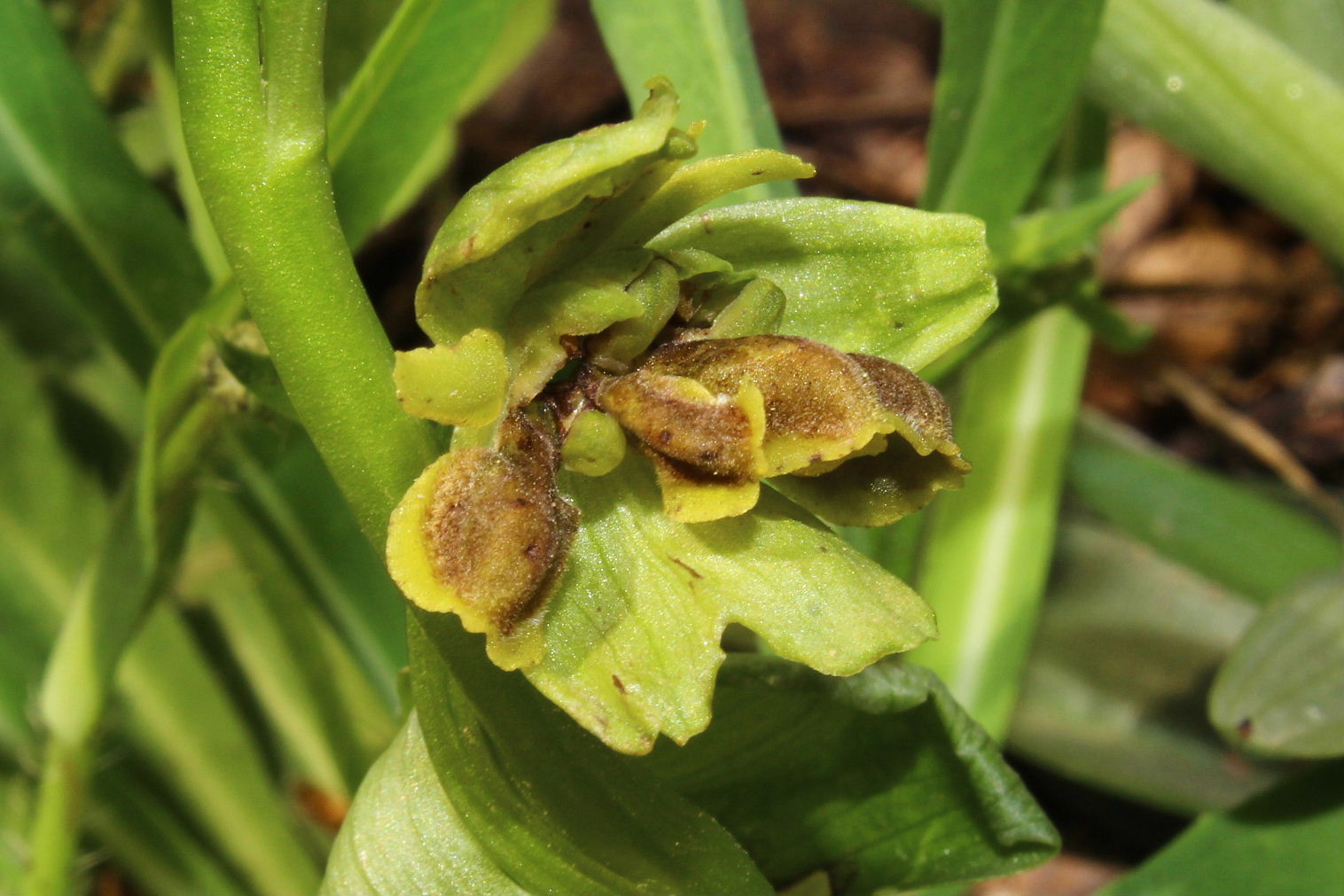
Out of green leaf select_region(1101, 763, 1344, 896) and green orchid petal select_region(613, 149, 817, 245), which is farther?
green leaf select_region(1101, 763, 1344, 896)

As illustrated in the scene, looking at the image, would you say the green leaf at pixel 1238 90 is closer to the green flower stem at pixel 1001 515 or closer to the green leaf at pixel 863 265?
the green flower stem at pixel 1001 515

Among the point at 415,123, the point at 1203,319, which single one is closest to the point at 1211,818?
the point at 415,123

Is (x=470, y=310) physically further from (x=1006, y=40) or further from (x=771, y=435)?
(x=1006, y=40)

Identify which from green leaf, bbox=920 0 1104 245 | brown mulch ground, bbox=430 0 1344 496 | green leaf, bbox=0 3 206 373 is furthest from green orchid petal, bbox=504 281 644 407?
brown mulch ground, bbox=430 0 1344 496

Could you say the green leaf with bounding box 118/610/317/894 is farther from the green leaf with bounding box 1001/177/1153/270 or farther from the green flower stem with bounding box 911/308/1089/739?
the green leaf with bounding box 1001/177/1153/270

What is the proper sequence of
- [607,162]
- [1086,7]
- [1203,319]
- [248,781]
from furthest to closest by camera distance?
[1203,319], [248,781], [1086,7], [607,162]

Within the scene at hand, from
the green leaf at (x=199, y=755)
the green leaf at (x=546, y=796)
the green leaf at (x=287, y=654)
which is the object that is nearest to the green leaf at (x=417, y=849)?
the green leaf at (x=546, y=796)

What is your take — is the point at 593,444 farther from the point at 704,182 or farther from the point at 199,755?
the point at 199,755
